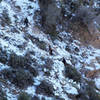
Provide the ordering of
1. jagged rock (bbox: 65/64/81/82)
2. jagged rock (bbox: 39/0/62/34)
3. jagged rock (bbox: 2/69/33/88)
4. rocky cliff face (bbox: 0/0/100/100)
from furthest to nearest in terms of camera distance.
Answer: jagged rock (bbox: 39/0/62/34)
jagged rock (bbox: 65/64/81/82)
rocky cliff face (bbox: 0/0/100/100)
jagged rock (bbox: 2/69/33/88)

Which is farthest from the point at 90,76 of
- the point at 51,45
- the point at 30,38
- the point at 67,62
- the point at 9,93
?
the point at 9,93

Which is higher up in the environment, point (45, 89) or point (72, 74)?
point (72, 74)

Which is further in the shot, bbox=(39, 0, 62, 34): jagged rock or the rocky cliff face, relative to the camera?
bbox=(39, 0, 62, 34): jagged rock

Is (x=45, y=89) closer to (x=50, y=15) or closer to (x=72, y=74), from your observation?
(x=72, y=74)

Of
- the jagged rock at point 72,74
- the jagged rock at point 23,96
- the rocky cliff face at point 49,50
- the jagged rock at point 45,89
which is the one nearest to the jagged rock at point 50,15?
the rocky cliff face at point 49,50

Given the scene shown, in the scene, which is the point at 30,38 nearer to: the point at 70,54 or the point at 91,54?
the point at 70,54

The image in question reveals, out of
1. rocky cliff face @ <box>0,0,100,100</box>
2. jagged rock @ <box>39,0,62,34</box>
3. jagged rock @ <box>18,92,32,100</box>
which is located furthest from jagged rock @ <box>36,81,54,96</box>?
jagged rock @ <box>39,0,62,34</box>

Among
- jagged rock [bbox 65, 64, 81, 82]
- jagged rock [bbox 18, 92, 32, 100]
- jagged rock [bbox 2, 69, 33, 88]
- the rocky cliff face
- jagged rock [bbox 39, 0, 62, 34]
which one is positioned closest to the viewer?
jagged rock [bbox 18, 92, 32, 100]

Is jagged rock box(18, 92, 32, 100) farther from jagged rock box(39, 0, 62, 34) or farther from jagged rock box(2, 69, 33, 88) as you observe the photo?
jagged rock box(39, 0, 62, 34)

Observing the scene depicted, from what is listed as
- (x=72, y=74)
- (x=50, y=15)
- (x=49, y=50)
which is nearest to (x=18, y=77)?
(x=72, y=74)
